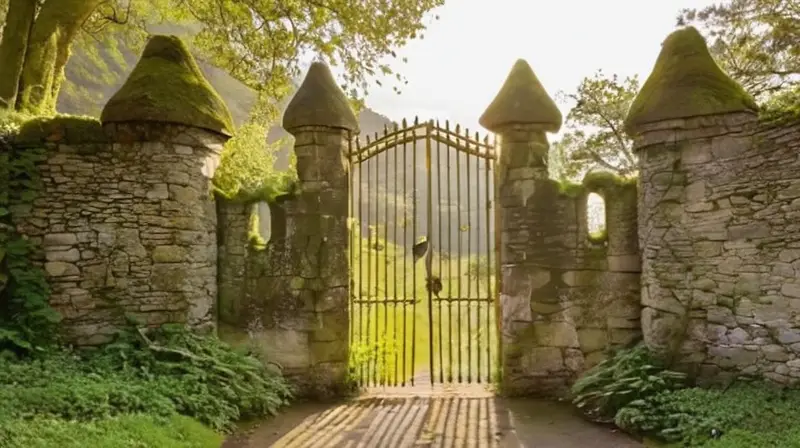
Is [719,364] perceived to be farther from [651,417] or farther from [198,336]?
[198,336]

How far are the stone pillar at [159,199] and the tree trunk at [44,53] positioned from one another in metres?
2.28

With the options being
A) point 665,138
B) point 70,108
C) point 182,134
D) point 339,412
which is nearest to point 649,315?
point 665,138

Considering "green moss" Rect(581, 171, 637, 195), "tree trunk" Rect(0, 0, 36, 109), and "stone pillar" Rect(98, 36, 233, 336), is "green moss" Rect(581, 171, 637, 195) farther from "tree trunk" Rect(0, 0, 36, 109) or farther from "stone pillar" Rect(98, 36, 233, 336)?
"tree trunk" Rect(0, 0, 36, 109)

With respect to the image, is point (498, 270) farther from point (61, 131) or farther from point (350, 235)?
point (61, 131)

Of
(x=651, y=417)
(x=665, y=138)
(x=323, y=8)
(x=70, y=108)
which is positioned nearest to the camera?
(x=651, y=417)

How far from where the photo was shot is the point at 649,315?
249 inches

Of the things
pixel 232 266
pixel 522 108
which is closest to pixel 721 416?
pixel 522 108

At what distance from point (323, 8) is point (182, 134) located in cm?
384

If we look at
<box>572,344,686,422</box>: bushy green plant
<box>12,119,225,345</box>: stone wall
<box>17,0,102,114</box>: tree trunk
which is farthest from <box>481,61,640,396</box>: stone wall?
<box>17,0,102,114</box>: tree trunk

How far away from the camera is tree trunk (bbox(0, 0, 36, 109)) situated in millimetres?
7543

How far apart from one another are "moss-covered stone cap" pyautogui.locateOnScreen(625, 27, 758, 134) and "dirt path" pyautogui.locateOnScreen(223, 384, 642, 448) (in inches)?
128

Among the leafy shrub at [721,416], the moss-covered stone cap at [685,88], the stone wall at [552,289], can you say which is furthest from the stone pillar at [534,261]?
the leafy shrub at [721,416]

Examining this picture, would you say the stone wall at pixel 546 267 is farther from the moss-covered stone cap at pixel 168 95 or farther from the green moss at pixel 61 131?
the green moss at pixel 61 131

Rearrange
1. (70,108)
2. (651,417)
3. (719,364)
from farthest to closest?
(70,108)
(719,364)
(651,417)
